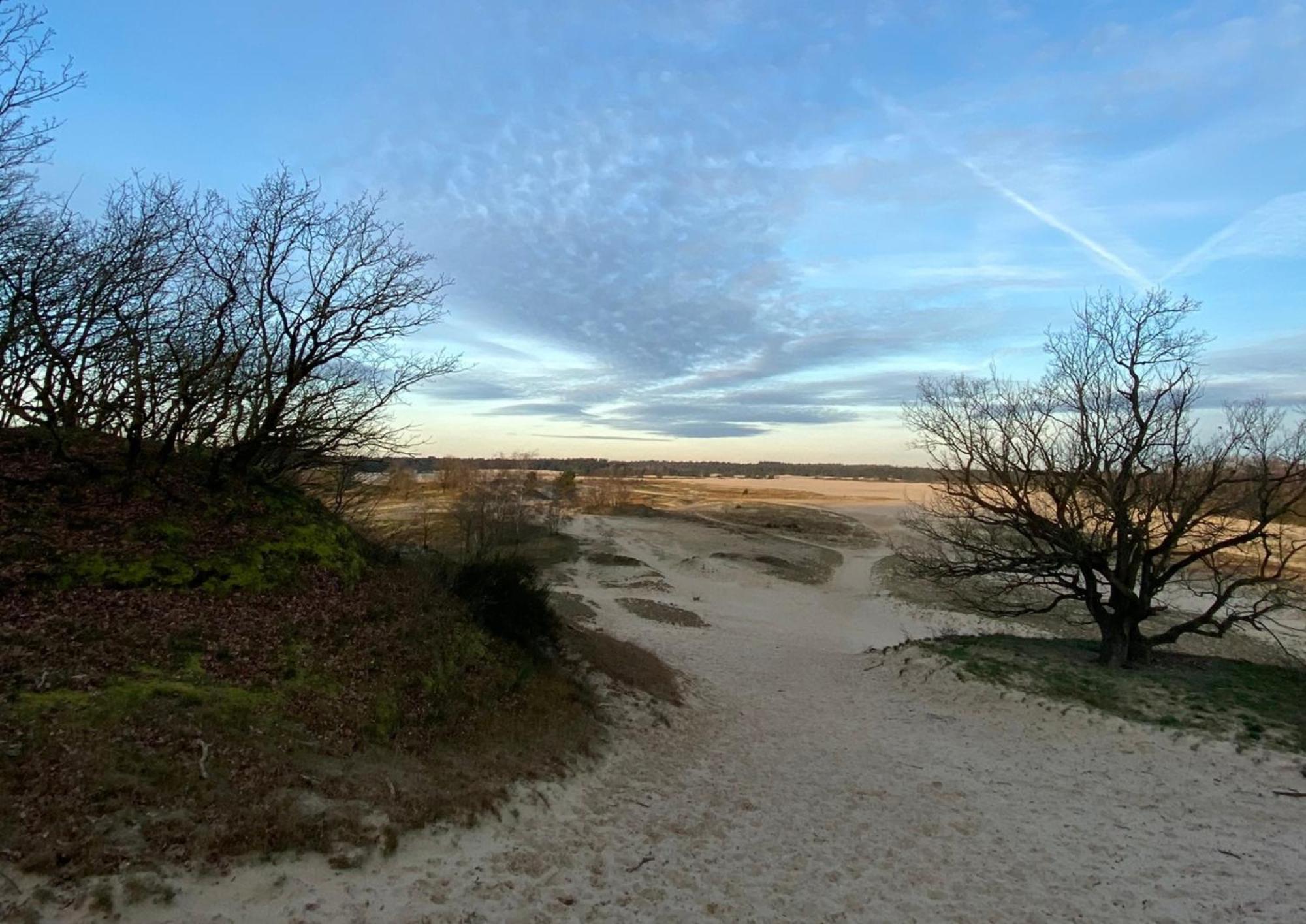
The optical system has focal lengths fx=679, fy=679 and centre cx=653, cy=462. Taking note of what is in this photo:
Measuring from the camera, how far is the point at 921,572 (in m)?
18.3

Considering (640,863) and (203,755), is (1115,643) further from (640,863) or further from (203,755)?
(203,755)

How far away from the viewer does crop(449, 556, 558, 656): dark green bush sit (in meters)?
12.4

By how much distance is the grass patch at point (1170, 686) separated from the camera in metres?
11.1

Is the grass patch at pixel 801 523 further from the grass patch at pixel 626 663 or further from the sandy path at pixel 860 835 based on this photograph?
the sandy path at pixel 860 835

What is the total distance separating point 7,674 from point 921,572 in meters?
17.9

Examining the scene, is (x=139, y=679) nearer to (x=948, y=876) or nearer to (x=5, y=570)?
(x=5, y=570)

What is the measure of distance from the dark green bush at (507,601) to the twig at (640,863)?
5844 mm

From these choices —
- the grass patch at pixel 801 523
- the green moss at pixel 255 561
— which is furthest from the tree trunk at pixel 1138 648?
the grass patch at pixel 801 523

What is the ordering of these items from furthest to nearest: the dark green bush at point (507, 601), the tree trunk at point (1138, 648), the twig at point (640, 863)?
the tree trunk at point (1138, 648), the dark green bush at point (507, 601), the twig at point (640, 863)

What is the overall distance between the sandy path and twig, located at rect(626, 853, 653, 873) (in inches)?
1.1

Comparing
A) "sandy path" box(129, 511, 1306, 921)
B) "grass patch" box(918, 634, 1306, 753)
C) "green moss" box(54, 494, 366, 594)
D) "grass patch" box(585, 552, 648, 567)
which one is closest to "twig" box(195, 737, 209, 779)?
"sandy path" box(129, 511, 1306, 921)

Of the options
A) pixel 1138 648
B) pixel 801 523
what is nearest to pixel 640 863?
pixel 1138 648

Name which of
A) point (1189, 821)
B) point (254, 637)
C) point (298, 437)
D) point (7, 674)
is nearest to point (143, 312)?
point (298, 437)

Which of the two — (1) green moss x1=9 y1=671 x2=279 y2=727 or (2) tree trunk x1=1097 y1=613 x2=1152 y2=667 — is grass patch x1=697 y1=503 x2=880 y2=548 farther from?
(1) green moss x1=9 y1=671 x2=279 y2=727
